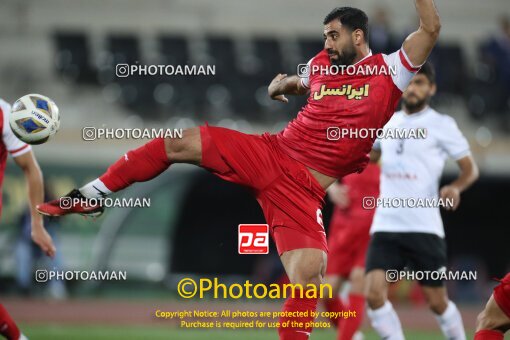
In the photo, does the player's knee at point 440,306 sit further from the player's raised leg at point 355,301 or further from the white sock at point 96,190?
the white sock at point 96,190

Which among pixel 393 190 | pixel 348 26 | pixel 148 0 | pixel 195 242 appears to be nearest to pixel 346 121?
pixel 348 26

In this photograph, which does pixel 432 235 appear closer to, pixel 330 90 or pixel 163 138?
pixel 330 90

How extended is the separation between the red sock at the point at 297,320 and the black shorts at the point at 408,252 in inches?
62.2

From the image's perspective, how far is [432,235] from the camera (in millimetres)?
6746

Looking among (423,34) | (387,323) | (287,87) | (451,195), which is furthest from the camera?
(387,323)

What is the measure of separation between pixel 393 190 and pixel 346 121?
1.62 m

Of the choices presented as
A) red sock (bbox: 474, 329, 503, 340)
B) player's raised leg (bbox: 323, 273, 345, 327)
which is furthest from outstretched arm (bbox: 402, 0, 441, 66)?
player's raised leg (bbox: 323, 273, 345, 327)

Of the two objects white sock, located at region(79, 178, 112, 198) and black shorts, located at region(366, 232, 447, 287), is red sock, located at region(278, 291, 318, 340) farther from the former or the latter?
black shorts, located at region(366, 232, 447, 287)

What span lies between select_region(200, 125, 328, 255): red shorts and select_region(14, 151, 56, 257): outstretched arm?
1.18 m

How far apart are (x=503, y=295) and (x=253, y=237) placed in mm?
1992

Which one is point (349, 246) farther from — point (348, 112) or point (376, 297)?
point (348, 112)

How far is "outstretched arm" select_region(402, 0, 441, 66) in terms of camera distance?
510 cm

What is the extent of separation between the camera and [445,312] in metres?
6.52

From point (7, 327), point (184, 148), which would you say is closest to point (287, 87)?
point (184, 148)
